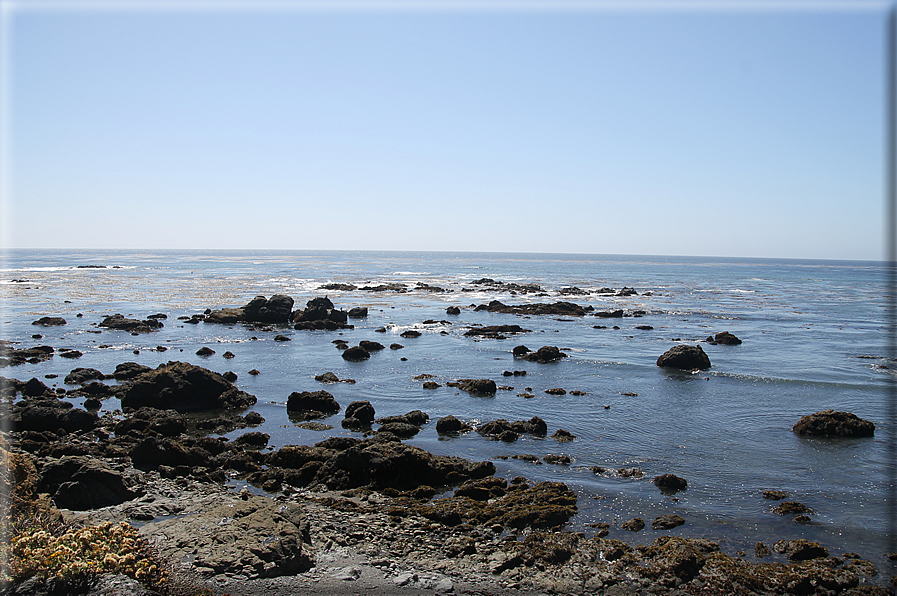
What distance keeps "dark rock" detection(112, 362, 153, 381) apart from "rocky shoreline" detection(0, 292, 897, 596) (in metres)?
7.34

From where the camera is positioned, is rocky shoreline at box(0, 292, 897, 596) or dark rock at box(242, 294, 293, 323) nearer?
rocky shoreline at box(0, 292, 897, 596)

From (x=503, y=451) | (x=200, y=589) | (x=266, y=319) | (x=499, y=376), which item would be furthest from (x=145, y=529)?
(x=266, y=319)

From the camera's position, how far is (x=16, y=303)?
61.7 m

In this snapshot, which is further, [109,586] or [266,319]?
[266,319]

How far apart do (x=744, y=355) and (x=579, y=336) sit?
12297 mm

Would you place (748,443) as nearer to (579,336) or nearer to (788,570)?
(788,570)

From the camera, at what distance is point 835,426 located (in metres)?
21.0

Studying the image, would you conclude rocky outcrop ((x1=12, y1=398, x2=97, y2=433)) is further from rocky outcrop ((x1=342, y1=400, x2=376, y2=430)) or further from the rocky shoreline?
rocky outcrop ((x1=342, y1=400, x2=376, y2=430))

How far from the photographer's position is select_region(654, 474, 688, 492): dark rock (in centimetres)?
1596

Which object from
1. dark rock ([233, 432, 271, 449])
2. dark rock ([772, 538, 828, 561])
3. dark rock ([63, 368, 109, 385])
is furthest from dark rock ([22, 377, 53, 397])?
dark rock ([772, 538, 828, 561])

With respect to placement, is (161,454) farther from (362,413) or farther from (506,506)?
(506,506)

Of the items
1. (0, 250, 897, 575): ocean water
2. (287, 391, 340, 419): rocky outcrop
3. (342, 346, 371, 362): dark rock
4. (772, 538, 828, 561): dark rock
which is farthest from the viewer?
(342, 346, 371, 362): dark rock

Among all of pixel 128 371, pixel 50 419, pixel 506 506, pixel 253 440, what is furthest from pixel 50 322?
pixel 506 506

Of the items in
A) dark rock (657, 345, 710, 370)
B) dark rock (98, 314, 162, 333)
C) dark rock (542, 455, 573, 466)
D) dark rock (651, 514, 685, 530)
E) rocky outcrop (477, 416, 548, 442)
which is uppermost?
dark rock (98, 314, 162, 333)
